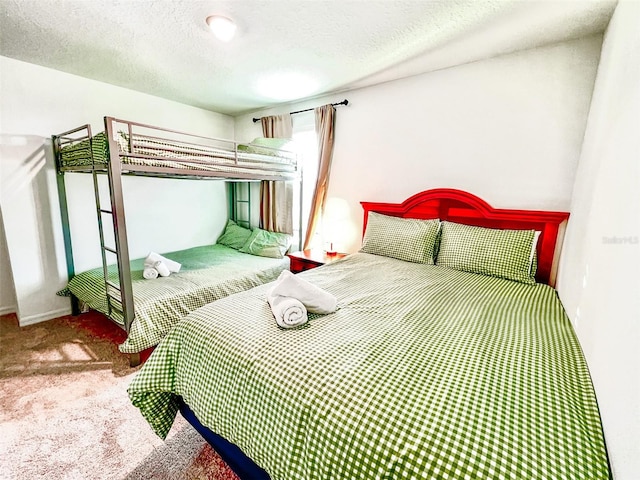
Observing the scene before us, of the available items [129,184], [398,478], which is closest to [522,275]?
[398,478]

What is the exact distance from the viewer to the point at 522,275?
195 centimetres

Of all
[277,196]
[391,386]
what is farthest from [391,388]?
[277,196]

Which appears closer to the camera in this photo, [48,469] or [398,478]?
[398,478]

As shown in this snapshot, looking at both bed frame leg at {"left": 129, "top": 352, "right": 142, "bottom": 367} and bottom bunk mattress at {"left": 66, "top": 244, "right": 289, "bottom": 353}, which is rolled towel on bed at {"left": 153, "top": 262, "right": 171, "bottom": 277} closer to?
bottom bunk mattress at {"left": 66, "top": 244, "right": 289, "bottom": 353}

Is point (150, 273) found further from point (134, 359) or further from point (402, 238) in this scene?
point (402, 238)

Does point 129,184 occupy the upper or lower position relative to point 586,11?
lower

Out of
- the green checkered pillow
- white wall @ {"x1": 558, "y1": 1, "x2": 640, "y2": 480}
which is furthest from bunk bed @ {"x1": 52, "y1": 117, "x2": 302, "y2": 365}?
Result: white wall @ {"x1": 558, "y1": 1, "x2": 640, "y2": 480}

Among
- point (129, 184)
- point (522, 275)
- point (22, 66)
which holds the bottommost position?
point (522, 275)

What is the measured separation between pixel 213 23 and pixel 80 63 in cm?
156

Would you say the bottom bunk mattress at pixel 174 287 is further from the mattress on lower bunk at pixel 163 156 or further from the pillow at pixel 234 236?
the mattress on lower bunk at pixel 163 156

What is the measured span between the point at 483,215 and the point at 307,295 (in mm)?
1797

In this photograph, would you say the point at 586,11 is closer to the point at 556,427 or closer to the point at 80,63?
the point at 556,427

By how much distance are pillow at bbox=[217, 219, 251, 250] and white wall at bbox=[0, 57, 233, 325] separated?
2.69ft

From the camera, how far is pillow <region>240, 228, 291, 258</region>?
11.0 feet
